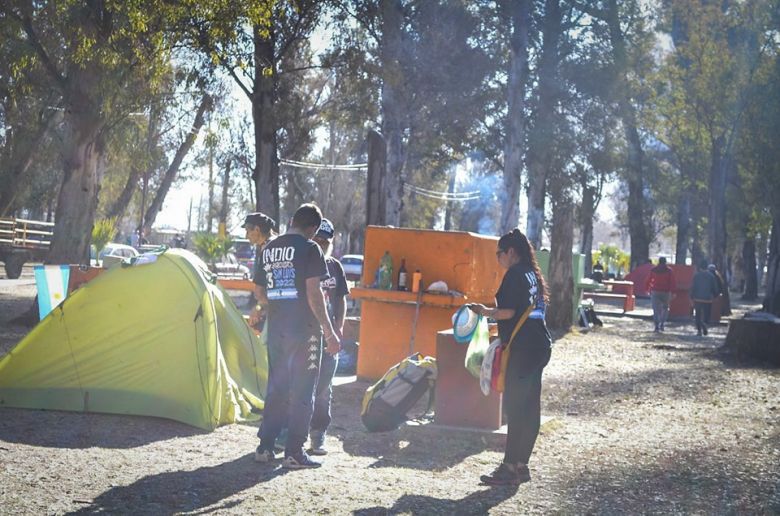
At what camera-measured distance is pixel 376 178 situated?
14555 mm

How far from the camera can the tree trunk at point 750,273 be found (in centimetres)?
4735

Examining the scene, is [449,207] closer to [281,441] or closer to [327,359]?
[327,359]

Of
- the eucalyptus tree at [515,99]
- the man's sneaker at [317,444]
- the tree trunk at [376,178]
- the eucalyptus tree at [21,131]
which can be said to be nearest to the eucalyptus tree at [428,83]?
the eucalyptus tree at [515,99]

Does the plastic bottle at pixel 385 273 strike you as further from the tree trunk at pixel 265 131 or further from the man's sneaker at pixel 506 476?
the tree trunk at pixel 265 131

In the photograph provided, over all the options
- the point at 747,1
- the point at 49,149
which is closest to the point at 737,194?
the point at 747,1

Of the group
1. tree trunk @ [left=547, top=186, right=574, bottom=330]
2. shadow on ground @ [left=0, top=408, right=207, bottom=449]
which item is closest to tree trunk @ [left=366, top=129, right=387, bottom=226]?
shadow on ground @ [left=0, top=408, right=207, bottom=449]

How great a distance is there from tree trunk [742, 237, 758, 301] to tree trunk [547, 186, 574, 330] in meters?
27.0

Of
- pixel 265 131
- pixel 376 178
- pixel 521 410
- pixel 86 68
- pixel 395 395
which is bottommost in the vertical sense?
pixel 395 395

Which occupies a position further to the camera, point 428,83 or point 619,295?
point 428,83

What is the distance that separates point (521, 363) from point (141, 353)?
3759 mm

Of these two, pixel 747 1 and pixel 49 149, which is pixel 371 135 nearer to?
pixel 747 1

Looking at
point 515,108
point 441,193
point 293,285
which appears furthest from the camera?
point 441,193

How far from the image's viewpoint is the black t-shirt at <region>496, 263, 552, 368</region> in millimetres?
7117

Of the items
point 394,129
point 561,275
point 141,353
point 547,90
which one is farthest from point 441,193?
point 141,353
